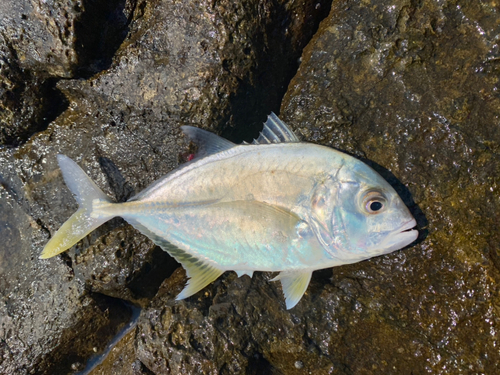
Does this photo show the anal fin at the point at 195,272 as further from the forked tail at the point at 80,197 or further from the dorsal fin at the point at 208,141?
the dorsal fin at the point at 208,141

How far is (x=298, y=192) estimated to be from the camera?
1.77m

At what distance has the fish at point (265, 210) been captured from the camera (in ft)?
5.51

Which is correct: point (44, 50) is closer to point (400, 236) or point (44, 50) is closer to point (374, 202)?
point (374, 202)

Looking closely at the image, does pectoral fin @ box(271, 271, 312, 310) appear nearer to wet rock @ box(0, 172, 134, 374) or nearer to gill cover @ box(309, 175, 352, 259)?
gill cover @ box(309, 175, 352, 259)

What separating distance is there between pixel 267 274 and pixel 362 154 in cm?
112

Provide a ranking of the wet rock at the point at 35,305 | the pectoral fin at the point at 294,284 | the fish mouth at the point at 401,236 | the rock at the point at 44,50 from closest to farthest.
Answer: the fish mouth at the point at 401,236 < the pectoral fin at the point at 294,284 < the rock at the point at 44,50 < the wet rock at the point at 35,305

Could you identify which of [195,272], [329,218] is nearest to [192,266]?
[195,272]

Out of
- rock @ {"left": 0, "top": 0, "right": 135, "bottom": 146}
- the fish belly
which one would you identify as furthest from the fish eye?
rock @ {"left": 0, "top": 0, "right": 135, "bottom": 146}

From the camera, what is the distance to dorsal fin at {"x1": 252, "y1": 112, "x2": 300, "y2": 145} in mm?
1865

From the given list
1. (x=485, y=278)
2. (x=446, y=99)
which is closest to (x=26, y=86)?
(x=446, y=99)

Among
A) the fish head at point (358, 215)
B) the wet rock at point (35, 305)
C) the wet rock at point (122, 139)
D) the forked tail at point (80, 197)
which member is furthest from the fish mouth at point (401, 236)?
the wet rock at point (35, 305)

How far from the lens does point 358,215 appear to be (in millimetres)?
1667

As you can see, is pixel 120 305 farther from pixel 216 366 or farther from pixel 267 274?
pixel 267 274

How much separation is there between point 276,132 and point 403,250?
119 cm
